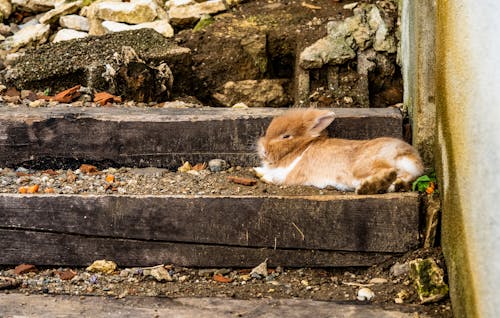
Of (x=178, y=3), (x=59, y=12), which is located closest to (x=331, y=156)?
(x=178, y=3)

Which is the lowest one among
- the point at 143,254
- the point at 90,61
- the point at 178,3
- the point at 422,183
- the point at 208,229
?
the point at 143,254

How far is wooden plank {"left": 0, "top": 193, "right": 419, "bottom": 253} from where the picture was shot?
4.21 metres

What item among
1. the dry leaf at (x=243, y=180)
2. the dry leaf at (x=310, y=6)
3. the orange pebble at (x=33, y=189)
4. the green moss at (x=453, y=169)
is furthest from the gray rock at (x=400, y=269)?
the dry leaf at (x=310, y=6)

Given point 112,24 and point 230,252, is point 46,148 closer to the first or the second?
point 230,252

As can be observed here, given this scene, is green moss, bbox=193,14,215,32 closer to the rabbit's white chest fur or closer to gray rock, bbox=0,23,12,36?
gray rock, bbox=0,23,12,36

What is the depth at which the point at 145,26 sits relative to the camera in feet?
22.0

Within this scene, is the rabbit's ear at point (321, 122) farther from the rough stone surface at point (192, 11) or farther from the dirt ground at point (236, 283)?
the rough stone surface at point (192, 11)

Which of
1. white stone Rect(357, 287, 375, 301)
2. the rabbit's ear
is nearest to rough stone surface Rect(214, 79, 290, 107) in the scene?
the rabbit's ear

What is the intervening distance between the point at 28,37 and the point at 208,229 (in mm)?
3378

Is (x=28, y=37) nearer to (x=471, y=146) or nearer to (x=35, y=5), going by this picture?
(x=35, y=5)

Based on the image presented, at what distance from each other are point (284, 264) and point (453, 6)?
64.5 inches

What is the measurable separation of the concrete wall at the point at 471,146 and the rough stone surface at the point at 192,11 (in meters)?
3.44

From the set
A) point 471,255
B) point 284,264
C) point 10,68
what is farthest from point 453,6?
point 10,68

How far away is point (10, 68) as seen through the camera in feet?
19.6
